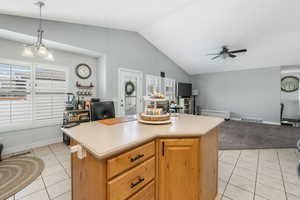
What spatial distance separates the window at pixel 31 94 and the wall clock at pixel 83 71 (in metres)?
0.32

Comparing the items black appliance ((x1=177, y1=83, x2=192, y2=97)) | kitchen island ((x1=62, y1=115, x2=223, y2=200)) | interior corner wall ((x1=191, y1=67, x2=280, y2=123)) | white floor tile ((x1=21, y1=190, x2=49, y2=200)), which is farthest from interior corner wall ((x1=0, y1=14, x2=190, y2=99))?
interior corner wall ((x1=191, y1=67, x2=280, y2=123))

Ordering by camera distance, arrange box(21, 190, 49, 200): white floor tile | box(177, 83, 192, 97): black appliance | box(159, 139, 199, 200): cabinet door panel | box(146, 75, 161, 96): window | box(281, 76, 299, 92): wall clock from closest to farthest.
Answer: box(159, 139, 199, 200): cabinet door panel
box(21, 190, 49, 200): white floor tile
box(146, 75, 161, 96): window
box(281, 76, 299, 92): wall clock
box(177, 83, 192, 97): black appliance

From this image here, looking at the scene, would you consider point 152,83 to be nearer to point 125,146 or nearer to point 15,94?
point 15,94

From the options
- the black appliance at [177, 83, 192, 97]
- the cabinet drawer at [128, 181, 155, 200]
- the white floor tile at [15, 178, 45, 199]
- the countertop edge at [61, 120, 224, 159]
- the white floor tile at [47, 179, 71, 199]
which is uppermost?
the black appliance at [177, 83, 192, 97]

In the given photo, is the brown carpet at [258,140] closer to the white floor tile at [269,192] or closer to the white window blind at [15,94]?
the white floor tile at [269,192]

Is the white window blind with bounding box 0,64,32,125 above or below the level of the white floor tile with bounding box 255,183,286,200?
above

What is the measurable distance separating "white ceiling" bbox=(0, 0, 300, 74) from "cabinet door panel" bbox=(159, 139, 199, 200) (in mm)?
2736

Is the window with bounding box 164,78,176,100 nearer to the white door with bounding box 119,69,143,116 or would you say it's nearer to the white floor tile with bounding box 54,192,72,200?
the white door with bounding box 119,69,143,116

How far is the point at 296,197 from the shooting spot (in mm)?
1592

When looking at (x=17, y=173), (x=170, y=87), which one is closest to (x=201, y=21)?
(x=170, y=87)

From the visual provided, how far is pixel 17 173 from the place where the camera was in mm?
2045

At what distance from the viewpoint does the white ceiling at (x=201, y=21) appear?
255cm

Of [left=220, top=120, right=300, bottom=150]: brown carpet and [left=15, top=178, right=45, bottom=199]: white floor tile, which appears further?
[left=220, top=120, right=300, bottom=150]: brown carpet

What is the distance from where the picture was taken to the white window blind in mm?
2703
